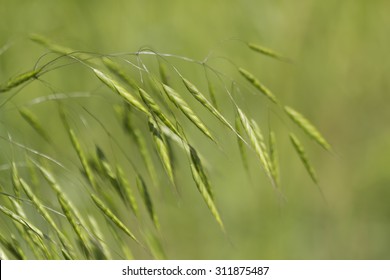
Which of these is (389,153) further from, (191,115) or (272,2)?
(191,115)

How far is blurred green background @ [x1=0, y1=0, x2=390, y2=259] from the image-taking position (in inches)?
72.8

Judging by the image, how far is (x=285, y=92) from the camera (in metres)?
1.97

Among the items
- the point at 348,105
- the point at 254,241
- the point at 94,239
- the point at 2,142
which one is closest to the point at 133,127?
the point at 94,239

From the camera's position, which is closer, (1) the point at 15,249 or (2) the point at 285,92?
(1) the point at 15,249

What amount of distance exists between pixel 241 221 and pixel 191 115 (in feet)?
3.35

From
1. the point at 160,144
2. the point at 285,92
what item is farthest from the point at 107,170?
the point at 285,92

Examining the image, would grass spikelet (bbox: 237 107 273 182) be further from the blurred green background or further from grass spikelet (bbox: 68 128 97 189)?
the blurred green background

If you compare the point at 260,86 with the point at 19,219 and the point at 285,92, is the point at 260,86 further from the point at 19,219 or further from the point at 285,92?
the point at 285,92

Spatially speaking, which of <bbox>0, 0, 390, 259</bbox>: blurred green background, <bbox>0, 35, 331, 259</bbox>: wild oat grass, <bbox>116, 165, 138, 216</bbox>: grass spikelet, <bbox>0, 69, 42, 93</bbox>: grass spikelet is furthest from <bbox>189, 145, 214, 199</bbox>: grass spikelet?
<bbox>0, 0, 390, 259</bbox>: blurred green background

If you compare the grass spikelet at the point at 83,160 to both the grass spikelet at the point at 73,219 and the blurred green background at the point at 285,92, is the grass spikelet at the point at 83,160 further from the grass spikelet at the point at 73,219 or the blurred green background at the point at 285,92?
the blurred green background at the point at 285,92

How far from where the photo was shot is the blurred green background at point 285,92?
6.07 feet

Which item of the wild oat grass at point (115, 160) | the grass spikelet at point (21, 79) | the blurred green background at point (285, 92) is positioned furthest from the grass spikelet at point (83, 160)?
the blurred green background at point (285, 92)

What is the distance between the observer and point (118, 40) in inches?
75.4

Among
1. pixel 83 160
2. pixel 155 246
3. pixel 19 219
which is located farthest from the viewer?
pixel 155 246
